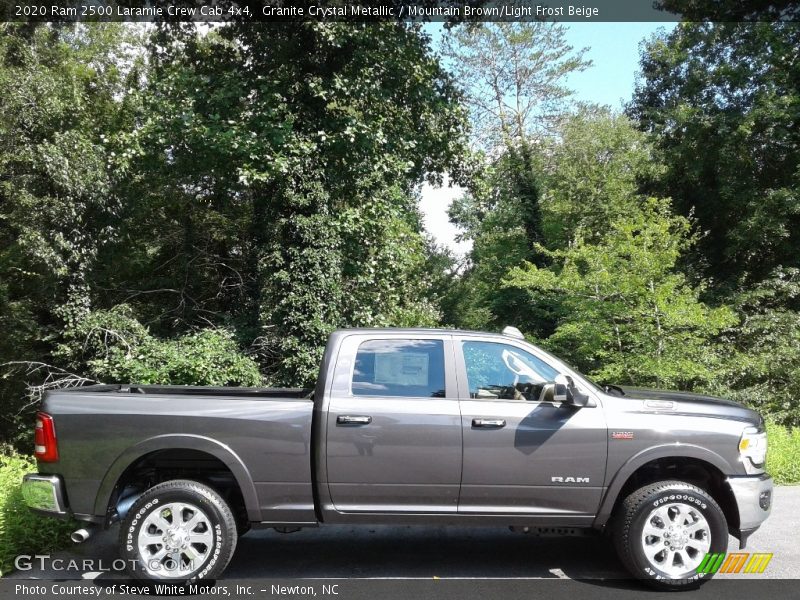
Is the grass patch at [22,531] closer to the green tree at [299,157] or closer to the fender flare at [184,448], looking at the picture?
the fender flare at [184,448]

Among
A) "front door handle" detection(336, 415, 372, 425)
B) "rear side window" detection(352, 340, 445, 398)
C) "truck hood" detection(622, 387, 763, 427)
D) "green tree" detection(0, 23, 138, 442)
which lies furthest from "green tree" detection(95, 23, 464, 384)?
"truck hood" detection(622, 387, 763, 427)

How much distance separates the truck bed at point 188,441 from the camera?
15.3ft

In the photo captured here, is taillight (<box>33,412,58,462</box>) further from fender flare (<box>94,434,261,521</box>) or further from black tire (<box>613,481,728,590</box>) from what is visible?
black tire (<box>613,481,728,590</box>)

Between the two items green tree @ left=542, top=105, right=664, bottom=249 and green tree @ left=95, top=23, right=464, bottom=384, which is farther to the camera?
green tree @ left=542, top=105, right=664, bottom=249

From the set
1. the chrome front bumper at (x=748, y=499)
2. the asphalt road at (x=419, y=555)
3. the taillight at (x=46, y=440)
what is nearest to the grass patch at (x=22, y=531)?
the asphalt road at (x=419, y=555)

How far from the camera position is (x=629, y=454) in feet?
15.8

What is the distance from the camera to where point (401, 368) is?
5.04 m

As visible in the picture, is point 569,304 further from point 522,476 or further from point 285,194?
point 522,476

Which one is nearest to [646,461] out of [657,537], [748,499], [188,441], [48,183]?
[657,537]

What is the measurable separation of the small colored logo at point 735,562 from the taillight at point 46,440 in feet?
15.5

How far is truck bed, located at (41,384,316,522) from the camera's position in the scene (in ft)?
15.3

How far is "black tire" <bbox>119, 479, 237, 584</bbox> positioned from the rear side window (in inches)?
52.6

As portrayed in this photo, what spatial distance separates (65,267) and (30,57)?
5.45 m

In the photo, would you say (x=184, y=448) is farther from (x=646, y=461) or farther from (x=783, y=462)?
(x=783, y=462)
